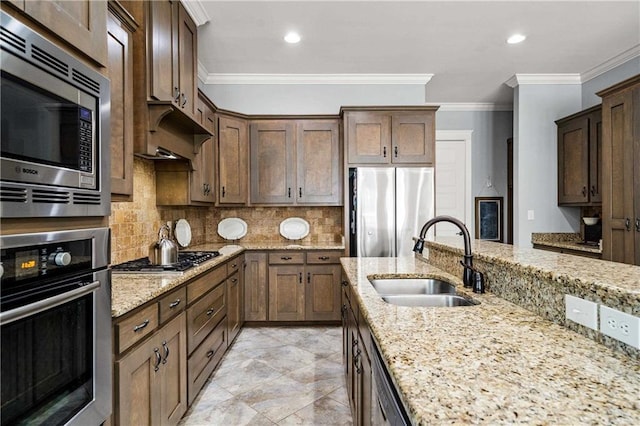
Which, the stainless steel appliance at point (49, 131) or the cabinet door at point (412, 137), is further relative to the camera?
the cabinet door at point (412, 137)

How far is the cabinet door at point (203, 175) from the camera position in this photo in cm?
310

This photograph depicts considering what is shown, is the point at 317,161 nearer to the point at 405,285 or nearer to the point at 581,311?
the point at 405,285

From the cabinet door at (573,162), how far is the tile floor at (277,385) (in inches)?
124

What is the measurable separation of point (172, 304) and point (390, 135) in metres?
2.81

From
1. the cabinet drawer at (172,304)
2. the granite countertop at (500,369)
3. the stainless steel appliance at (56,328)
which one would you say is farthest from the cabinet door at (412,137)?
the stainless steel appliance at (56,328)

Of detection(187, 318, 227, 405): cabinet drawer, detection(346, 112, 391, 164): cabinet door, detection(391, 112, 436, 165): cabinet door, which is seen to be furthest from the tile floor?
detection(391, 112, 436, 165): cabinet door

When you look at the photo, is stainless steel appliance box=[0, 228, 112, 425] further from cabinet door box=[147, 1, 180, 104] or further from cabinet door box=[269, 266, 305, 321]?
cabinet door box=[269, 266, 305, 321]

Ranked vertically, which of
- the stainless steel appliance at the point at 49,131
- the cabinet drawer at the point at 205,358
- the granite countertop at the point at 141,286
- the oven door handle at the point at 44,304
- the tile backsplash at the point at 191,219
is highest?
the stainless steel appliance at the point at 49,131

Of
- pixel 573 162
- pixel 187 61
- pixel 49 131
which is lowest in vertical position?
pixel 49 131

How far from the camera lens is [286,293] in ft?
12.3

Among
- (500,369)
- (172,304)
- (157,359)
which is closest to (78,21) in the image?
(172,304)

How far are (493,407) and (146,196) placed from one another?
2.82 meters

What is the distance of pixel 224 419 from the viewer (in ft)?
6.90

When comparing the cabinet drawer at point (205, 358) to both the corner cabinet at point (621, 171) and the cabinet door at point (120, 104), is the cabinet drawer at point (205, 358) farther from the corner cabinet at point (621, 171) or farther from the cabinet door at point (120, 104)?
the corner cabinet at point (621, 171)
